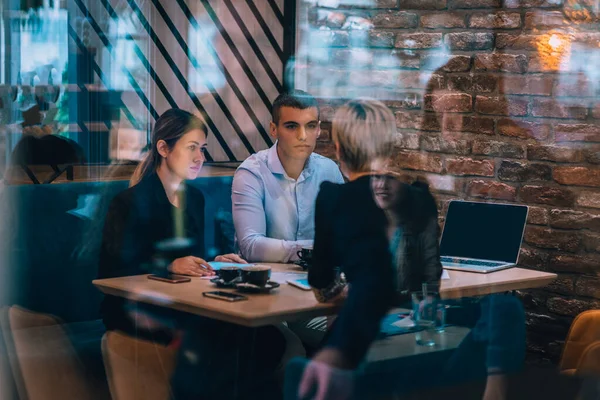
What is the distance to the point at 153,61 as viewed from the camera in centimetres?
142

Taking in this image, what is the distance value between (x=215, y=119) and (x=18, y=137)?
0.47m

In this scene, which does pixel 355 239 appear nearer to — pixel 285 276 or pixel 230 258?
pixel 285 276

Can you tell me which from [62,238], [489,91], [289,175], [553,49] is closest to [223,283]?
[289,175]

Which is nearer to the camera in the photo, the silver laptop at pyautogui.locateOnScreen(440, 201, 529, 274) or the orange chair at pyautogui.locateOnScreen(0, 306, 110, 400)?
the silver laptop at pyautogui.locateOnScreen(440, 201, 529, 274)

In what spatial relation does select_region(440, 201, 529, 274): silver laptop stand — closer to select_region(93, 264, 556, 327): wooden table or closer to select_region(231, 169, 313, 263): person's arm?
select_region(93, 264, 556, 327): wooden table

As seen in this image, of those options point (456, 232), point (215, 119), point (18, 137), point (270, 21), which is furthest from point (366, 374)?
point (18, 137)

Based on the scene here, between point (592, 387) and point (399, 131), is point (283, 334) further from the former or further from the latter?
point (592, 387)

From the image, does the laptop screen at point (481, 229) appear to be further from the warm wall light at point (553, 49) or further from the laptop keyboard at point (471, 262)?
the warm wall light at point (553, 49)

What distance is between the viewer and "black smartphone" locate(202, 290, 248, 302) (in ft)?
4.65

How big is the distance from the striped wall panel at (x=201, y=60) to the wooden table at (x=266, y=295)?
0.90 ft

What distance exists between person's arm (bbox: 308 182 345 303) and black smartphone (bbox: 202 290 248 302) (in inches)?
5.7

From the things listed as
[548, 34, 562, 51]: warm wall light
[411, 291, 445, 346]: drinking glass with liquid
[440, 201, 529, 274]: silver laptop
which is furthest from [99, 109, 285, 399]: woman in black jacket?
[548, 34, 562, 51]: warm wall light

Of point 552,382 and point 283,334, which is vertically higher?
point 283,334

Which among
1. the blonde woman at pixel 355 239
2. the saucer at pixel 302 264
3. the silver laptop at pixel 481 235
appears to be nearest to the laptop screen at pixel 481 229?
the silver laptop at pixel 481 235
